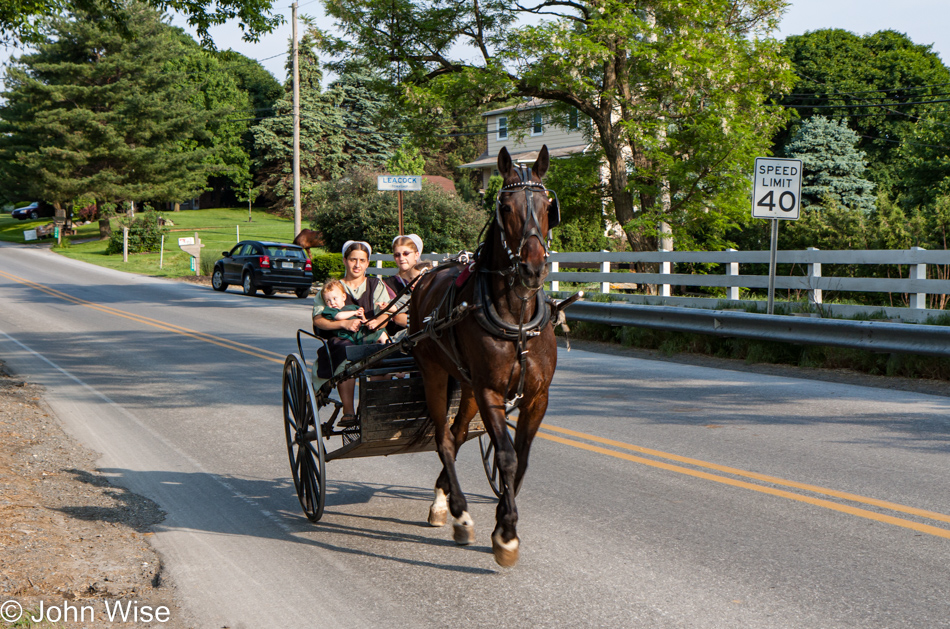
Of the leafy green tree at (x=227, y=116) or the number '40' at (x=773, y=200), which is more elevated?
the leafy green tree at (x=227, y=116)

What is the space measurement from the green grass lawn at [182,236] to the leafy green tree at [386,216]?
6.32m

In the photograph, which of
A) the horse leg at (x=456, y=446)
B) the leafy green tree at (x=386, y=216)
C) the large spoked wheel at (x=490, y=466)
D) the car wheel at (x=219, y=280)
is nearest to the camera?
the horse leg at (x=456, y=446)

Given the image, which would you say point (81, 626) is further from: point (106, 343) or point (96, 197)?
point (96, 197)

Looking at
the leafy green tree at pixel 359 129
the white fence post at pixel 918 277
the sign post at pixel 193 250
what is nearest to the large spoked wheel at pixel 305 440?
the white fence post at pixel 918 277

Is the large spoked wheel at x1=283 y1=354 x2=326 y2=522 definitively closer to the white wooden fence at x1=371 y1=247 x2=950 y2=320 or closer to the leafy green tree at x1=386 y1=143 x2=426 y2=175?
the white wooden fence at x1=371 y1=247 x2=950 y2=320

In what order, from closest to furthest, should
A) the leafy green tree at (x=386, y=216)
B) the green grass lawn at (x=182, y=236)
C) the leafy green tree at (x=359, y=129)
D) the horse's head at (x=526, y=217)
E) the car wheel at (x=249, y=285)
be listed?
the horse's head at (x=526, y=217) < the car wheel at (x=249, y=285) < the leafy green tree at (x=386, y=216) < the green grass lawn at (x=182, y=236) < the leafy green tree at (x=359, y=129)

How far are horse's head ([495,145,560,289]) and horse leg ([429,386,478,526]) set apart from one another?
1.42 metres

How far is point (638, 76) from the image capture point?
19.2 metres

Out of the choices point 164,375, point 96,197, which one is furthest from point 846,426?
point 96,197

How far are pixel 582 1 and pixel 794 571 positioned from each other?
18289 millimetres

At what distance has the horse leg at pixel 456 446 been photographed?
5.78m

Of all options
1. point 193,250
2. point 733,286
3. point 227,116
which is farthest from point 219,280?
point 227,116

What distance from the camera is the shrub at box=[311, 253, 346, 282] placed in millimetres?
32438

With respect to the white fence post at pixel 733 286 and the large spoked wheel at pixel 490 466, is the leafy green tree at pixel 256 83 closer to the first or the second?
the white fence post at pixel 733 286
